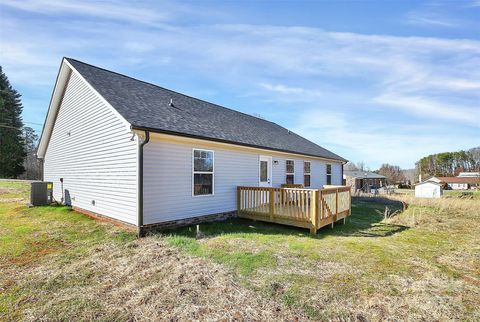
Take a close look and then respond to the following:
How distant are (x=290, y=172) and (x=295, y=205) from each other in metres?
5.43


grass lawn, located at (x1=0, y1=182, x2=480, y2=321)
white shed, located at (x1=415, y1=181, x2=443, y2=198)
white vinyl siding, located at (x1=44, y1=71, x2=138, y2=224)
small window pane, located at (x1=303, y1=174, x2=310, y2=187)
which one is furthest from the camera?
white shed, located at (x1=415, y1=181, x2=443, y2=198)

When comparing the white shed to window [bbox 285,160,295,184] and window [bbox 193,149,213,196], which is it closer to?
window [bbox 285,160,295,184]

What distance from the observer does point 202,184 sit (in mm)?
8234

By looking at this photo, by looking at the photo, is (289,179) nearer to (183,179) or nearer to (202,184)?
(202,184)

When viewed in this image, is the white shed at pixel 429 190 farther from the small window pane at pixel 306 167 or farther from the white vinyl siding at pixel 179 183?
the white vinyl siding at pixel 179 183

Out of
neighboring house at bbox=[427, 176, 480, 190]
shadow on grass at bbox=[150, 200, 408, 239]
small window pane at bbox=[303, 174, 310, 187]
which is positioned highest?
small window pane at bbox=[303, 174, 310, 187]

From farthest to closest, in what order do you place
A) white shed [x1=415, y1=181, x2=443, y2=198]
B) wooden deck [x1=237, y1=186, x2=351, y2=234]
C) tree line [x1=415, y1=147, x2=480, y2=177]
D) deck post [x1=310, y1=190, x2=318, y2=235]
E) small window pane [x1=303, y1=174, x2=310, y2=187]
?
tree line [x1=415, y1=147, x2=480, y2=177] → white shed [x1=415, y1=181, x2=443, y2=198] → small window pane [x1=303, y1=174, x2=310, y2=187] → wooden deck [x1=237, y1=186, x2=351, y2=234] → deck post [x1=310, y1=190, x2=318, y2=235]

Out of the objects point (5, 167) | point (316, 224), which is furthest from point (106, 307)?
point (5, 167)

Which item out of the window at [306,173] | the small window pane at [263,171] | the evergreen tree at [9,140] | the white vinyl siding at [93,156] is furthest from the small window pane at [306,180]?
the evergreen tree at [9,140]

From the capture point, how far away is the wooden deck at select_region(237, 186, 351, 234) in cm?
743

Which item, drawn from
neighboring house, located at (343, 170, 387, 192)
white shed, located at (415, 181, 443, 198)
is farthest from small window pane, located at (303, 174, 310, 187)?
white shed, located at (415, 181, 443, 198)

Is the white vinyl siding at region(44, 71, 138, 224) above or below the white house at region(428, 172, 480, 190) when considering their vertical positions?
above

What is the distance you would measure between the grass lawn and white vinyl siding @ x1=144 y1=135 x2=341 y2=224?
31.5 inches

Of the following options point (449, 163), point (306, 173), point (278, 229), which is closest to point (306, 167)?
point (306, 173)
